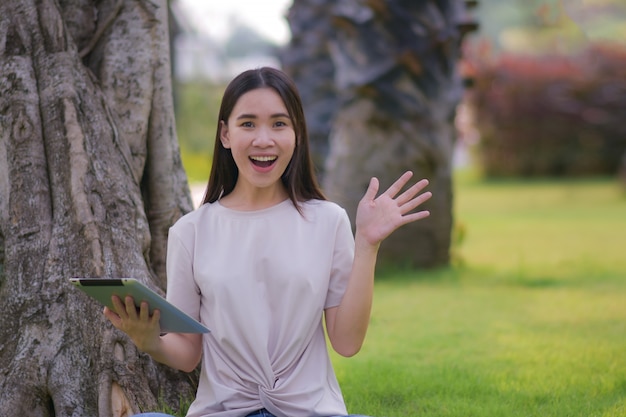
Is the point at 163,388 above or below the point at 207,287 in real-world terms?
below

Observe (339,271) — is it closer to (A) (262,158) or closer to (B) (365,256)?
(B) (365,256)

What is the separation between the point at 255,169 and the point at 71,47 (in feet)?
3.68

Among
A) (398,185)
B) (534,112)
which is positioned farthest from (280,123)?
(534,112)

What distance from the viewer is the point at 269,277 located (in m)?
2.55

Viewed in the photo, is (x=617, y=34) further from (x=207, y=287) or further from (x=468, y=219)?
(x=207, y=287)

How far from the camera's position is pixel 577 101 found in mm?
18594

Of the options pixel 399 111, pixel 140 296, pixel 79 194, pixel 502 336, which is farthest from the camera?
pixel 399 111

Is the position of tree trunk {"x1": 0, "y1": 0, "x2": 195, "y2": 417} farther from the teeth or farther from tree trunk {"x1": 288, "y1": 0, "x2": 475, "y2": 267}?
tree trunk {"x1": 288, "y1": 0, "x2": 475, "y2": 267}

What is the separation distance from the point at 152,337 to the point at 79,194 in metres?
0.84

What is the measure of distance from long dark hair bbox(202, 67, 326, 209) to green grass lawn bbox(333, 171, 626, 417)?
3.42 feet

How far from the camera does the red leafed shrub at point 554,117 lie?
60.2 feet

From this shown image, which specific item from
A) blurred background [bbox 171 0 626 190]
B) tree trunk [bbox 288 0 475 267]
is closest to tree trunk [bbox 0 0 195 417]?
tree trunk [bbox 288 0 475 267]

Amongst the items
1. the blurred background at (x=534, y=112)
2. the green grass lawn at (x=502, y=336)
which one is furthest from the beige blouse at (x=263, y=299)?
the blurred background at (x=534, y=112)

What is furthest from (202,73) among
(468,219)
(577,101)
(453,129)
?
(453,129)
